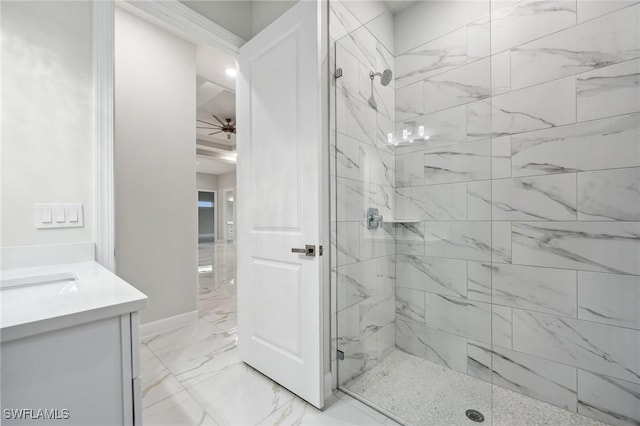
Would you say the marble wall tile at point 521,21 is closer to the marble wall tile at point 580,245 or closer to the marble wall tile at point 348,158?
the marble wall tile at point 348,158

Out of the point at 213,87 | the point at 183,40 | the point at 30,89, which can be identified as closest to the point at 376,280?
the point at 30,89

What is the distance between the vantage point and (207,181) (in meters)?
10.4

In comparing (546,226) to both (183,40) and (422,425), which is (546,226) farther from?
(183,40)

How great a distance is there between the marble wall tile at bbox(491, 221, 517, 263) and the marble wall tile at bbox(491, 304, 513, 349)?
288 millimetres

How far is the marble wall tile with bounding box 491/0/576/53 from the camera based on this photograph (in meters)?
1.51

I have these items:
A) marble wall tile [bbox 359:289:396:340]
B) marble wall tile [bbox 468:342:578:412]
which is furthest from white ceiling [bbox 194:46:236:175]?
marble wall tile [bbox 468:342:578:412]

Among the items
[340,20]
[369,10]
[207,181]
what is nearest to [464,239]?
[340,20]

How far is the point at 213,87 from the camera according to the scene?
12.9 feet

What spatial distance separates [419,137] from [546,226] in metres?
0.86

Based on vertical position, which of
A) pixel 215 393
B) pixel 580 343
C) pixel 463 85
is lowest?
pixel 215 393

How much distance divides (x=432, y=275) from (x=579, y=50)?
4.70 ft

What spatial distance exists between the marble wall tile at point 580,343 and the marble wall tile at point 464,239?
0.44 m

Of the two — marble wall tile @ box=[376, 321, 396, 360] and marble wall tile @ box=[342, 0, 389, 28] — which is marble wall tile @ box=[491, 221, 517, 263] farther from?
marble wall tile @ box=[342, 0, 389, 28]

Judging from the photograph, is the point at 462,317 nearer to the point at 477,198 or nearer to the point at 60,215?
the point at 477,198
